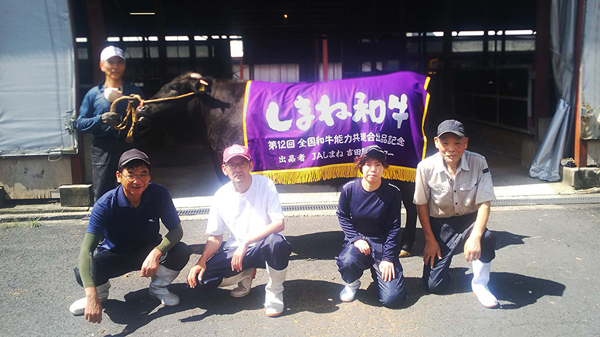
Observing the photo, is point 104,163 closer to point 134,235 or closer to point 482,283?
point 134,235

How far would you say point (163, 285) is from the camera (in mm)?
3602

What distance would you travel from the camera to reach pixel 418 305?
3465 millimetres

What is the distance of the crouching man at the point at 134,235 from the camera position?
11.0 feet

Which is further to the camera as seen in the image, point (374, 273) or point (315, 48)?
point (315, 48)

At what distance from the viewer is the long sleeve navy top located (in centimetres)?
364

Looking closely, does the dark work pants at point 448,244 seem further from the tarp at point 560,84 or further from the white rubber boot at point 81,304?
the tarp at point 560,84

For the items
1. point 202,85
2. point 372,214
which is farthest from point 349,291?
point 202,85

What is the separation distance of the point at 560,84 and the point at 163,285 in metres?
5.51

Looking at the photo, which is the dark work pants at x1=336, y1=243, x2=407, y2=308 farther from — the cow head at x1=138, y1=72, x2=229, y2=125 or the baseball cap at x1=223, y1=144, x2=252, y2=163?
the cow head at x1=138, y1=72, x2=229, y2=125

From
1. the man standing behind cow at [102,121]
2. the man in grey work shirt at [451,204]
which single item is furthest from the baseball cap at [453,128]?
the man standing behind cow at [102,121]

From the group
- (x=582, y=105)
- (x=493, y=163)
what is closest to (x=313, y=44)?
(x=493, y=163)

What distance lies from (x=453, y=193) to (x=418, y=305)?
2.75ft

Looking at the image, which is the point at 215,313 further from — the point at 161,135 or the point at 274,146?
the point at 161,135

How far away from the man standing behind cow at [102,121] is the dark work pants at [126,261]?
3.56 feet
